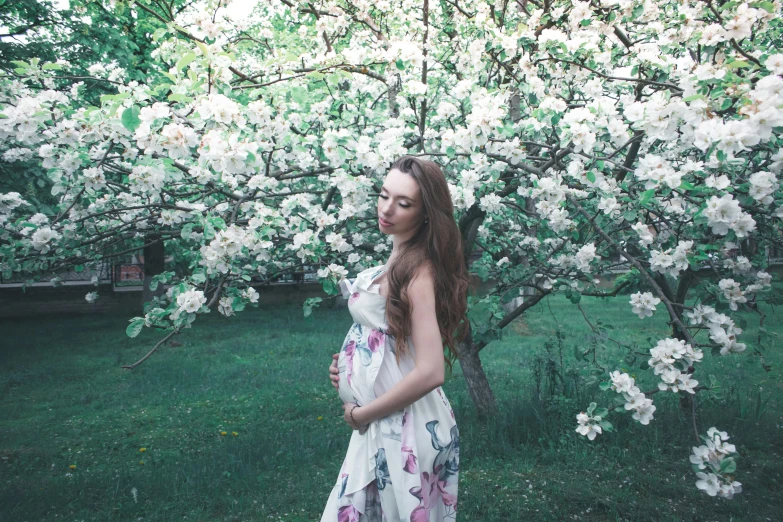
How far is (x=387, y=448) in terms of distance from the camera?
5.53 feet

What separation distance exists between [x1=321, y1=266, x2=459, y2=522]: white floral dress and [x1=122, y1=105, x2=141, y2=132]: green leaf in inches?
44.8

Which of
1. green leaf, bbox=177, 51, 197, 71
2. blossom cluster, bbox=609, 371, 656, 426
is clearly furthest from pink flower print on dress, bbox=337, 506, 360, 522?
green leaf, bbox=177, 51, 197, 71

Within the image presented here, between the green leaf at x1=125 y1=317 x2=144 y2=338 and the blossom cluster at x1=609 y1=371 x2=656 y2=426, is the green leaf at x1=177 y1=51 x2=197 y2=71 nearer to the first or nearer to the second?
the green leaf at x1=125 y1=317 x2=144 y2=338

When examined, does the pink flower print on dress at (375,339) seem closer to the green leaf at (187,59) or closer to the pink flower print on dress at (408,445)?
the pink flower print on dress at (408,445)

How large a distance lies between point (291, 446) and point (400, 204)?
10.0ft

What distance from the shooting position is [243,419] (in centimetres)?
520

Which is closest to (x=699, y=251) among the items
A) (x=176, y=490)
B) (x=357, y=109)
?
(x=357, y=109)

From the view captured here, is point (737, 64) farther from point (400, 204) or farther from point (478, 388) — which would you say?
point (478, 388)

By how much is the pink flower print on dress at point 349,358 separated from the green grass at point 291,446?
1.15 meters

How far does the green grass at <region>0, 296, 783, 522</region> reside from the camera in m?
3.27

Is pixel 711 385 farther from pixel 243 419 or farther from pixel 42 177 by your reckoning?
pixel 42 177

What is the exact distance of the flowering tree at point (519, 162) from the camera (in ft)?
6.89

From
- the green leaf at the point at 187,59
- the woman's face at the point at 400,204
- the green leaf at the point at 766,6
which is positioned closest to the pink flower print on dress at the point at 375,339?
the woman's face at the point at 400,204

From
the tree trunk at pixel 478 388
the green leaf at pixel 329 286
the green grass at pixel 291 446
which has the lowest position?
the green grass at pixel 291 446
